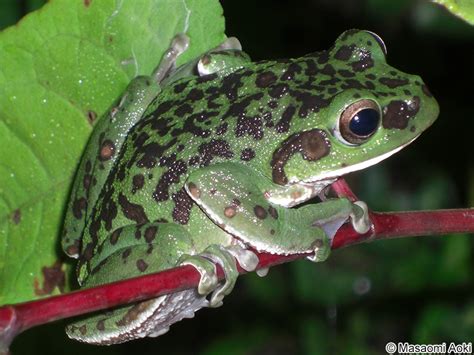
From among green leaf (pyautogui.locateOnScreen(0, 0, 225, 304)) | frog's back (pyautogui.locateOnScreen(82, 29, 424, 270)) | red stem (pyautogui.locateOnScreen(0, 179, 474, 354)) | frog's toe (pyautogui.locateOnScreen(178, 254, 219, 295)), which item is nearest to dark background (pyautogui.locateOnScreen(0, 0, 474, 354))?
green leaf (pyautogui.locateOnScreen(0, 0, 225, 304))

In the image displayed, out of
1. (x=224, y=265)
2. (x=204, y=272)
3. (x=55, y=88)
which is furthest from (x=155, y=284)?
(x=55, y=88)

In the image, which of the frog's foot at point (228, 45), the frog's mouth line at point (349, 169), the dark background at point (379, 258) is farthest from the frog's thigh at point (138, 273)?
the dark background at point (379, 258)

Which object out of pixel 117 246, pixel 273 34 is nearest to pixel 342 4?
pixel 273 34

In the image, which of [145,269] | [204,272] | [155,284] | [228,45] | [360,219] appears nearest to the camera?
[155,284]

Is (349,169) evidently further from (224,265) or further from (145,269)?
(145,269)

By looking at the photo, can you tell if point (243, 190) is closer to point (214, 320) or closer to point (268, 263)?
point (268, 263)

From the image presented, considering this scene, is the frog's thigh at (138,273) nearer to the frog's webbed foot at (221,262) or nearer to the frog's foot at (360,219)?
the frog's webbed foot at (221,262)
